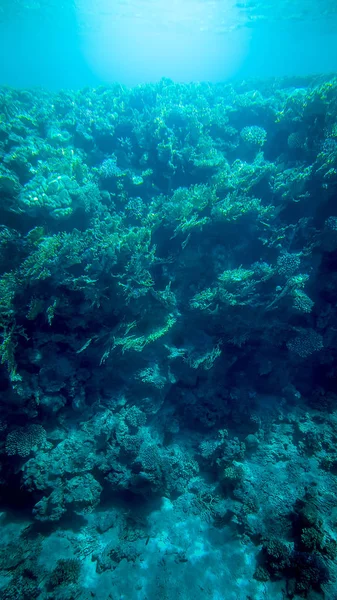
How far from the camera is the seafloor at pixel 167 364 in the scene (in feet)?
20.5

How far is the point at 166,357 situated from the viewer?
8109mm

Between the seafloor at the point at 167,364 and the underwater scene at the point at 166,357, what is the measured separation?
5cm

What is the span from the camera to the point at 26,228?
26.1 ft

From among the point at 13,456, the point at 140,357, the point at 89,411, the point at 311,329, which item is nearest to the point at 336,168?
the point at 311,329

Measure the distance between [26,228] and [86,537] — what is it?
8535mm

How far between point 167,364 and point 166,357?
0.24 metres

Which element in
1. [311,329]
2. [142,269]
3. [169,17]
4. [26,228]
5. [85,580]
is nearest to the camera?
[85,580]

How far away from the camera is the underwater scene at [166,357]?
20.6 ft

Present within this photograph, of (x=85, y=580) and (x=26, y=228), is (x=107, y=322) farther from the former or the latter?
(x=85, y=580)

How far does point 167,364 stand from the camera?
818 cm

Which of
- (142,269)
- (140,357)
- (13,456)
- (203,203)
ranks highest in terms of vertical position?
(203,203)

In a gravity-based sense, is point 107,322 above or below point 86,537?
above

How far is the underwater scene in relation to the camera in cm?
→ 627

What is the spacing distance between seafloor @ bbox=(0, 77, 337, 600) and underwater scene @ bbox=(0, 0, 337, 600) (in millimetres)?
46
